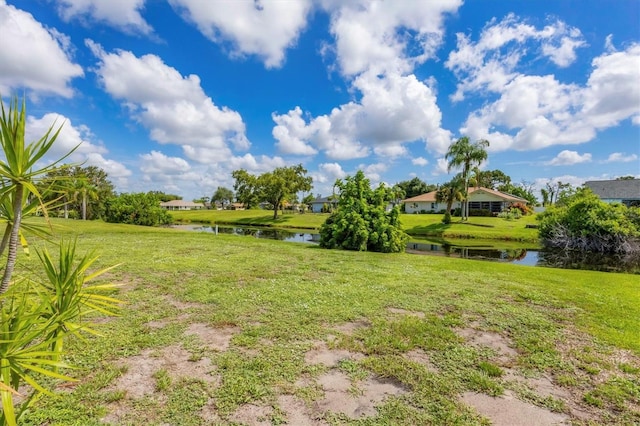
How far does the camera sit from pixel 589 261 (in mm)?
19312

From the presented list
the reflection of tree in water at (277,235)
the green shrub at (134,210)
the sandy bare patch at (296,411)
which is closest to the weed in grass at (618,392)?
the sandy bare patch at (296,411)

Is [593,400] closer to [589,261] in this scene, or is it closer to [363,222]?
[363,222]

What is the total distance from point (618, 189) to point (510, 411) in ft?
203

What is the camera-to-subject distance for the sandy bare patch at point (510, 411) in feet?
10.4

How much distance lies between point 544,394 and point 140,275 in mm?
8675

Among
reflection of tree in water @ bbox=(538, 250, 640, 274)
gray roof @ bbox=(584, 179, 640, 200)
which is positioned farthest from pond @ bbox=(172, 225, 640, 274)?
gray roof @ bbox=(584, 179, 640, 200)

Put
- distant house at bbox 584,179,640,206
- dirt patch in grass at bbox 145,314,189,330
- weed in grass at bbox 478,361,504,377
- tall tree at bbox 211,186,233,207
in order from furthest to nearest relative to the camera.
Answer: tall tree at bbox 211,186,233,207, distant house at bbox 584,179,640,206, dirt patch in grass at bbox 145,314,189,330, weed in grass at bbox 478,361,504,377

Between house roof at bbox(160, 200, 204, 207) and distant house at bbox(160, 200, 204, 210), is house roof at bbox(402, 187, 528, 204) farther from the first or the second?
house roof at bbox(160, 200, 204, 207)

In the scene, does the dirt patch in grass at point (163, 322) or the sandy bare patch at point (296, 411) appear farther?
the dirt patch in grass at point (163, 322)

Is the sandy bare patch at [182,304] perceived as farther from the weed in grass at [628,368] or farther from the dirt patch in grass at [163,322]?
the weed in grass at [628,368]

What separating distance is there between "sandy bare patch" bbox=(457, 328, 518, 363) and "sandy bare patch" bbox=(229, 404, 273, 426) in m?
3.28

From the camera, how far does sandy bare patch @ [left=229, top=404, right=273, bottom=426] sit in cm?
304

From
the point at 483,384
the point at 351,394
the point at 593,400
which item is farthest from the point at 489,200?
the point at 351,394

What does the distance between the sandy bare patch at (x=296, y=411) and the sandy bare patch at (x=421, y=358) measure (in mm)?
1725
